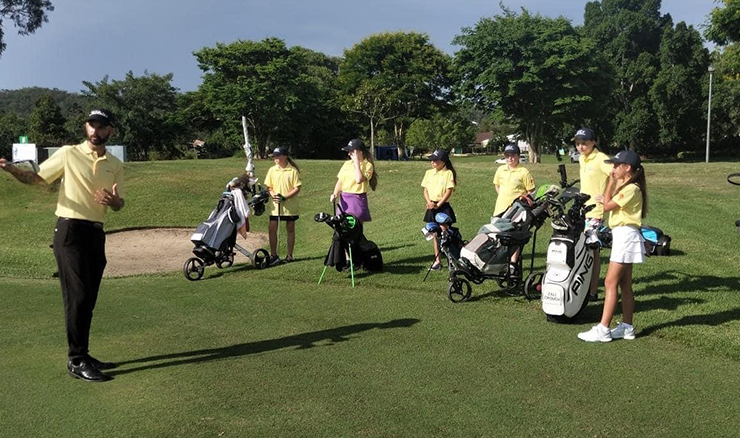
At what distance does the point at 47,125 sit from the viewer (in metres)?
65.6

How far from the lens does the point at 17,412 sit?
4070 mm

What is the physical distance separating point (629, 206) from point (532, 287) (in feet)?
6.87

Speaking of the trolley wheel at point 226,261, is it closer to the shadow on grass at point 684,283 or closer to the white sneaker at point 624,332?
the shadow on grass at point 684,283

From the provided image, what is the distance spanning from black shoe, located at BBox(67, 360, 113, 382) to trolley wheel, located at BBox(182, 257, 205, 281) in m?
4.90

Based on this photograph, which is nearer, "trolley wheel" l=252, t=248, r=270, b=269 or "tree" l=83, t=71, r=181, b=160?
"trolley wheel" l=252, t=248, r=270, b=269

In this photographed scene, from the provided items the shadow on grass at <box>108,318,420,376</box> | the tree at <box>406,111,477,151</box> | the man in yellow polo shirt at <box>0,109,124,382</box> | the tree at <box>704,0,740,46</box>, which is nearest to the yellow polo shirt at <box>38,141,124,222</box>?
the man in yellow polo shirt at <box>0,109,124,382</box>

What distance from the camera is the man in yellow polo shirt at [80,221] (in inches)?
192

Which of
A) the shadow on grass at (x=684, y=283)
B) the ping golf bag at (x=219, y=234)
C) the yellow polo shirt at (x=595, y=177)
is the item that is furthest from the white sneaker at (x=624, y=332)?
the ping golf bag at (x=219, y=234)

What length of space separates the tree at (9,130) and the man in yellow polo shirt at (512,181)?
152 feet

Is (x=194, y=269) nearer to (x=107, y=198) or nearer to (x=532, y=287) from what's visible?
(x=107, y=198)

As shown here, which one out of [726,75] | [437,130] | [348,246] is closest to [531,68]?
[437,130]

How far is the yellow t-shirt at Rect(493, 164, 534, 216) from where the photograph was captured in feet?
27.4

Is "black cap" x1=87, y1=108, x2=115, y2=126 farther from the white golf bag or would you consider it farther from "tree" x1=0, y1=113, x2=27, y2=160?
"tree" x1=0, y1=113, x2=27, y2=160

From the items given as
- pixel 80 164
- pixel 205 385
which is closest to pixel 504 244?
pixel 205 385
